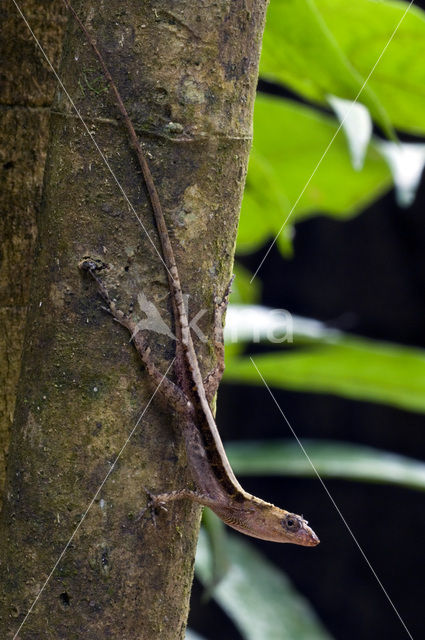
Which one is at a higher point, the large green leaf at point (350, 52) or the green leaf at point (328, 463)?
the large green leaf at point (350, 52)

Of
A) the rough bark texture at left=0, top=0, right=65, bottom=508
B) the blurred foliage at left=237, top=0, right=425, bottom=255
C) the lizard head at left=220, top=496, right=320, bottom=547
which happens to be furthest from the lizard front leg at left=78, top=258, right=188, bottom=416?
the blurred foliage at left=237, top=0, right=425, bottom=255

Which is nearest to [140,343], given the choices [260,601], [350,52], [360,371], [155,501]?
[155,501]

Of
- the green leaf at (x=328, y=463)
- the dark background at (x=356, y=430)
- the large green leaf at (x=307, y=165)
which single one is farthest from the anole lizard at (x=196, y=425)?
the dark background at (x=356, y=430)

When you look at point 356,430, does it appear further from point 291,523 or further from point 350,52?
point 291,523

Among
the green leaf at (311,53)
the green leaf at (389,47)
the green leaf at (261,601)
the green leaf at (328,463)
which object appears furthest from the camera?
the green leaf at (328,463)

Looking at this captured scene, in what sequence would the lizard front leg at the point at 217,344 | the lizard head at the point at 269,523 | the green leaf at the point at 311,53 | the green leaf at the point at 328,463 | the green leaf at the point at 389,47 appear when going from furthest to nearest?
the green leaf at the point at 328,463 < the green leaf at the point at 389,47 < the green leaf at the point at 311,53 < the lizard head at the point at 269,523 < the lizard front leg at the point at 217,344

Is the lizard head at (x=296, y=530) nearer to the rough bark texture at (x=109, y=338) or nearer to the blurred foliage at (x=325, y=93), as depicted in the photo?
the rough bark texture at (x=109, y=338)

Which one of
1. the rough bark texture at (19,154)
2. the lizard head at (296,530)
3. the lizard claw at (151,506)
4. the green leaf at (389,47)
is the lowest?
the lizard head at (296,530)
